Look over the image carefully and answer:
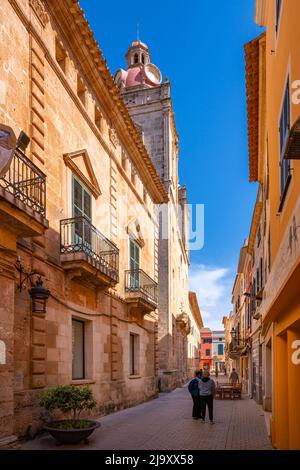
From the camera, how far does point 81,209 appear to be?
13.6m

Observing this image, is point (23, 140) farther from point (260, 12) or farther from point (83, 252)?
point (260, 12)

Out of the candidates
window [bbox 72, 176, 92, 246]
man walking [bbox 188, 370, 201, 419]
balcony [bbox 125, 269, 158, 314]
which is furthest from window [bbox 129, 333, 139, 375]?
window [bbox 72, 176, 92, 246]

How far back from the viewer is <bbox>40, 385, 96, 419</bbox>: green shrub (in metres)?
9.47

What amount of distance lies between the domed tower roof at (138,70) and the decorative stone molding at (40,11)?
79.1ft

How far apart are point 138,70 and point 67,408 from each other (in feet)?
112

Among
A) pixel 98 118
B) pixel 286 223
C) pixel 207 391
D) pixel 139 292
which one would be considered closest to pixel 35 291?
pixel 286 223

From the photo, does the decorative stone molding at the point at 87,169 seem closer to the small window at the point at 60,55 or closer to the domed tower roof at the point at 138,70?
the small window at the point at 60,55

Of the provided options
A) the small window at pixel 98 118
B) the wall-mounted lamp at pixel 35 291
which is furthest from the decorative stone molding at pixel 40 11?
the wall-mounted lamp at pixel 35 291

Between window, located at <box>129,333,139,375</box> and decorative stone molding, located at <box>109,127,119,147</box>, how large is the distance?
7.67 m

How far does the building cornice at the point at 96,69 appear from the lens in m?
12.6

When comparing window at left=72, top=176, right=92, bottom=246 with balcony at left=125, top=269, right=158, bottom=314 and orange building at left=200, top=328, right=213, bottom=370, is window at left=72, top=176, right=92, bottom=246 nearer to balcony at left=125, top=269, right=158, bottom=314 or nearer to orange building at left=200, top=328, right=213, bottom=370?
balcony at left=125, top=269, right=158, bottom=314

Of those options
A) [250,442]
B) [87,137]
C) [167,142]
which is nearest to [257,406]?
[250,442]

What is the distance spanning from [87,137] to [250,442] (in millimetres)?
9680

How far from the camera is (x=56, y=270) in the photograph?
37.8 feet
